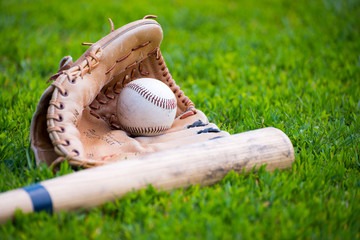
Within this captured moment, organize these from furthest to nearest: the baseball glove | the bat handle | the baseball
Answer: the baseball, the baseball glove, the bat handle

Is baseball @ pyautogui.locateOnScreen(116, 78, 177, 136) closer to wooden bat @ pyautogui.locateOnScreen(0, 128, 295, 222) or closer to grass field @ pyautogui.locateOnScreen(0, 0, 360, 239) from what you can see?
wooden bat @ pyautogui.locateOnScreen(0, 128, 295, 222)

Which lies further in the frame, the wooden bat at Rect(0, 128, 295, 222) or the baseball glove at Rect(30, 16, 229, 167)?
the baseball glove at Rect(30, 16, 229, 167)

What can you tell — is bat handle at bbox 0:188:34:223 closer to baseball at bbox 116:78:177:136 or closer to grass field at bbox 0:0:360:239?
grass field at bbox 0:0:360:239

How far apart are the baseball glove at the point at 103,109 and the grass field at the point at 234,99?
191 millimetres

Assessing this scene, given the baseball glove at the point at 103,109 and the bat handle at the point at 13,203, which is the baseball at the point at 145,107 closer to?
the baseball glove at the point at 103,109

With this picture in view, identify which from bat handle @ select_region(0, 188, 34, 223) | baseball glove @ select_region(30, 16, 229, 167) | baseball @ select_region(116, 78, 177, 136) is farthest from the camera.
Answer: baseball @ select_region(116, 78, 177, 136)

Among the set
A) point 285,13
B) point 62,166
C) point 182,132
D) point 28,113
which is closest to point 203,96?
point 182,132

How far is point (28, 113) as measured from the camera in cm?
327

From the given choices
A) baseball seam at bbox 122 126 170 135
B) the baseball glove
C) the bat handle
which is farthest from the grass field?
baseball seam at bbox 122 126 170 135

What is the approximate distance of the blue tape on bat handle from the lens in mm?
1965

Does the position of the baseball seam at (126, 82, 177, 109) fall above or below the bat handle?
above

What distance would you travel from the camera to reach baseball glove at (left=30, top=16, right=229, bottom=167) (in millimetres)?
2439

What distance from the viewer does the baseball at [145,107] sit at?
2799 mm

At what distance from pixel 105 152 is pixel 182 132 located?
0.64m
